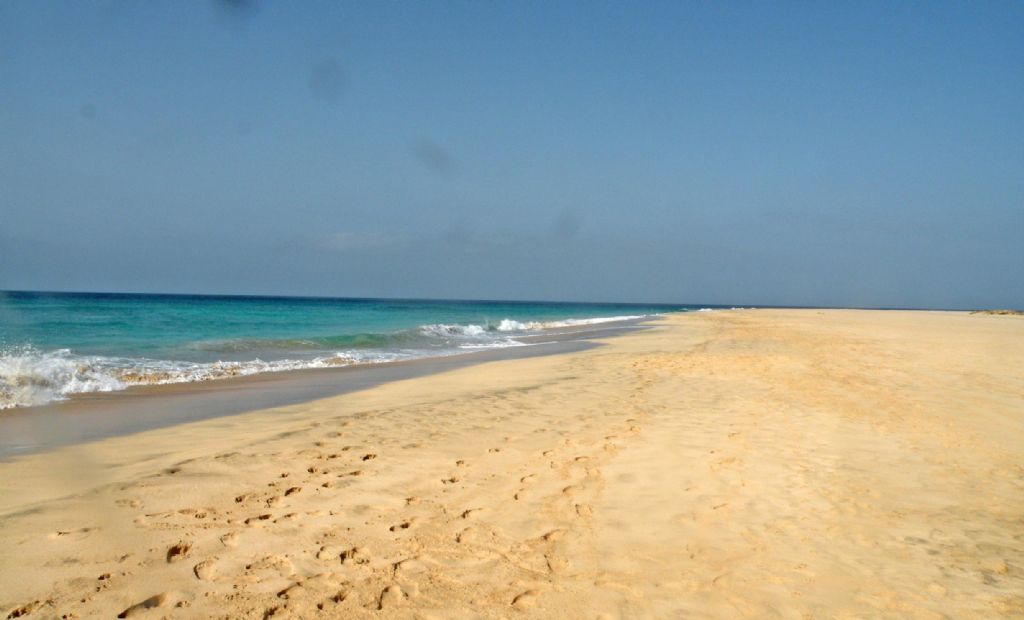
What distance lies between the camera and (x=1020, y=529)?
398 cm

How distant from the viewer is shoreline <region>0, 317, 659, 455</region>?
6258 millimetres

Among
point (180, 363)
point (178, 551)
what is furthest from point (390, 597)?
point (180, 363)

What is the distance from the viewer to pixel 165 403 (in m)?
8.32

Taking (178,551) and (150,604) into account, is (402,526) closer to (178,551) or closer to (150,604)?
(178,551)

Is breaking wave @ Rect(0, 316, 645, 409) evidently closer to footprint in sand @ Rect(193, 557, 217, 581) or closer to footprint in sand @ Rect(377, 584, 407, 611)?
footprint in sand @ Rect(193, 557, 217, 581)

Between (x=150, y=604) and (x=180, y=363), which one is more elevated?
(x=150, y=604)

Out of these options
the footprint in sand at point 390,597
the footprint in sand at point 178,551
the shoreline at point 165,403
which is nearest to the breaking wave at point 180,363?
the shoreline at point 165,403

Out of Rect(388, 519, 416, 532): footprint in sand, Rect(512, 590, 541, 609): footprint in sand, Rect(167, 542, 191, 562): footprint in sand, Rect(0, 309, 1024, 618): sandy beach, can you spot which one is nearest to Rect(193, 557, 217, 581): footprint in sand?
Rect(0, 309, 1024, 618): sandy beach

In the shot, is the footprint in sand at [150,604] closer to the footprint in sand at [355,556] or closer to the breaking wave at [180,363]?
the footprint in sand at [355,556]

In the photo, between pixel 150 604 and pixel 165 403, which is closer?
pixel 150 604

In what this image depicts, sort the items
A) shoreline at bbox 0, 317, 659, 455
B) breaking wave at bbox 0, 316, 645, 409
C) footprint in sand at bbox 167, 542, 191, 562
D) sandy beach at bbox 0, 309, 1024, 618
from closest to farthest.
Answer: sandy beach at bbox 0, 309, 1024, 618
footprint in sand at bbox 167, 542, 191, 562
shoreline at bbox 0, 317, 659, 455
breaking wave at bbox 0, 316, 645, 409

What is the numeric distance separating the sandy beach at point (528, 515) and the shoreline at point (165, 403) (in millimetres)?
640

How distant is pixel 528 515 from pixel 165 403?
6.63 meters

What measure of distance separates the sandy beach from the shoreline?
640 millimetres
